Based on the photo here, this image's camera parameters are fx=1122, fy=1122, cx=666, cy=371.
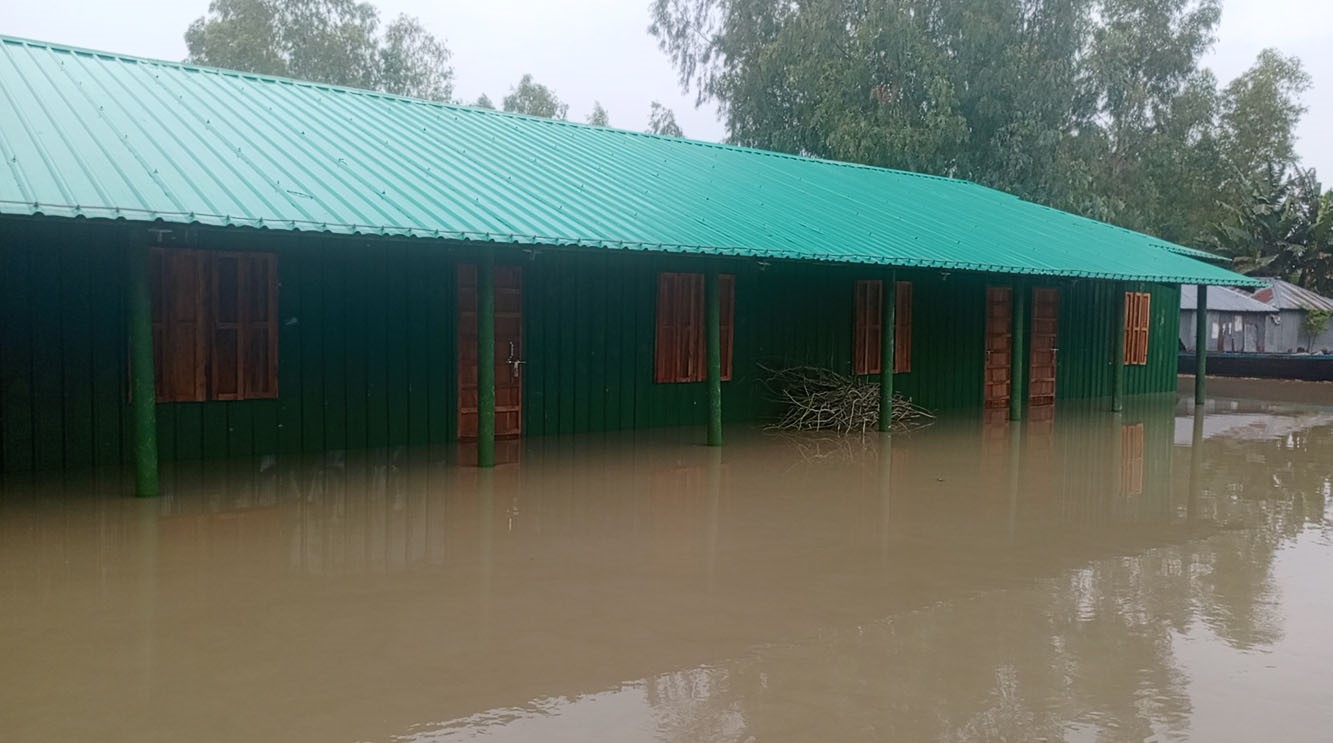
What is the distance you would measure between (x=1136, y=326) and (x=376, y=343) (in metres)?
13.6

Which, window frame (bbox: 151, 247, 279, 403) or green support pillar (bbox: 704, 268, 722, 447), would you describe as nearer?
window frame (bbox: 151, 247, 279, 403)

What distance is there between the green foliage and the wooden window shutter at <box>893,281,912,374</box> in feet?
30.7

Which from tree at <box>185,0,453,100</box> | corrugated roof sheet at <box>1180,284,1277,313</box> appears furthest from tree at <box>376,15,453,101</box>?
corrugated roof sheet at <box>1180,284,1277,313</box>

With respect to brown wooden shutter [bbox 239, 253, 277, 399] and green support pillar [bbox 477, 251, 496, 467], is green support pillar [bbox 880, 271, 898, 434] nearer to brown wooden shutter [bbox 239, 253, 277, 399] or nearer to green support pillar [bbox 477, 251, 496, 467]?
green support pillar [bbox 477, 251, 496, 467]

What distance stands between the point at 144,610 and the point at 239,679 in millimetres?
1229

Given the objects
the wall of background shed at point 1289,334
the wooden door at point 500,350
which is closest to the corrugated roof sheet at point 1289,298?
the wall of background shed at point 1289,334

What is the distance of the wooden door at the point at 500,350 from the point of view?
1087cm

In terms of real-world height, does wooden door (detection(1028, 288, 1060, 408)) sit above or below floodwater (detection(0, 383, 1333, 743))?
above

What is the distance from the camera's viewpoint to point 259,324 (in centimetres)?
959

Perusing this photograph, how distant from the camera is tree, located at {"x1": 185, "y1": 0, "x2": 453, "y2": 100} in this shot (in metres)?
33.0

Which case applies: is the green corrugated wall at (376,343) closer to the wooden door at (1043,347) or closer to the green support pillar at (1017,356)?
the green support pillar at (1017,356)

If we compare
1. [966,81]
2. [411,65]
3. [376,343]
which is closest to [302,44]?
[411,65]

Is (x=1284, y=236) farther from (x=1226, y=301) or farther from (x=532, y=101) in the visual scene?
(x=532, y=101)

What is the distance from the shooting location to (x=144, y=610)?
522 cm
